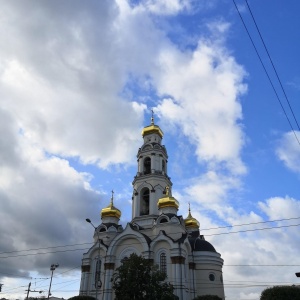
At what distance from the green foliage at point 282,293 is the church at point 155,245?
13028 mm

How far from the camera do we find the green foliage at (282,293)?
24.1 metres

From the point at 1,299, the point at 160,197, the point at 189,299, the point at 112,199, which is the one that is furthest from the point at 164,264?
the point at 1,299

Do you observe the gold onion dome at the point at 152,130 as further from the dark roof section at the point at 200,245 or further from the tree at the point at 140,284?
the tree at the point at 140,284

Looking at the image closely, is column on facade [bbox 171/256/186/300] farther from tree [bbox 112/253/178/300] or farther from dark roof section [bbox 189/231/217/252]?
tree [bbox 112/253/178/300]

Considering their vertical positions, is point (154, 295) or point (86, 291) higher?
point (86, 291)

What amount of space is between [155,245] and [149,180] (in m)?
10.3

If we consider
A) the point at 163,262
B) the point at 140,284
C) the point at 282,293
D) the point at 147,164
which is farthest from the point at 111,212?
the point at 282,293

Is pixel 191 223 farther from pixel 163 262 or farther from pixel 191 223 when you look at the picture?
pixel 163 262

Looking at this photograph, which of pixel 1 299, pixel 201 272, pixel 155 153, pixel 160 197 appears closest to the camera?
pixel 201 272

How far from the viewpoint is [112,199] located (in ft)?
163

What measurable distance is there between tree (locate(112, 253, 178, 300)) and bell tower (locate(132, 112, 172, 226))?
15220mm

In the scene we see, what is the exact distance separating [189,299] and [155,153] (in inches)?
796

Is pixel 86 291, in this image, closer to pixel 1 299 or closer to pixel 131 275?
pixel 131 275

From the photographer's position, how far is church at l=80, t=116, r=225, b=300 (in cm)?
3850
